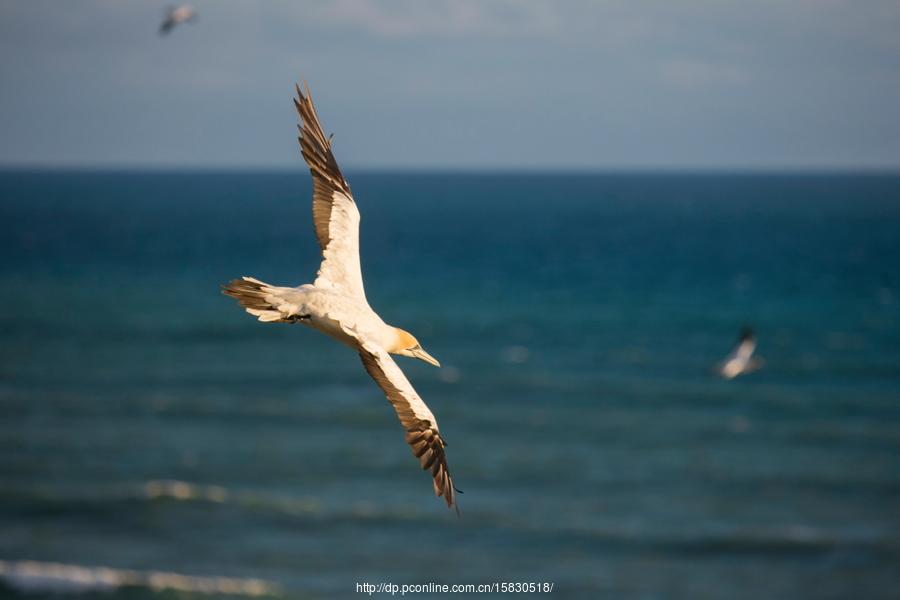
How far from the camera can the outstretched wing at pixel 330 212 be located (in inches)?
404

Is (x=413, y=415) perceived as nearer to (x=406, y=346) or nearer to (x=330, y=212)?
(x=406, y=346)

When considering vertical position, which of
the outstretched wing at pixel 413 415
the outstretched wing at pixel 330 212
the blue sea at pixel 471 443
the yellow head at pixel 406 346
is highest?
the blue sea at pixel 471 443

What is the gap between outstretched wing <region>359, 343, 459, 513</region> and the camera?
9266 mm

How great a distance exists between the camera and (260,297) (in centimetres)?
921

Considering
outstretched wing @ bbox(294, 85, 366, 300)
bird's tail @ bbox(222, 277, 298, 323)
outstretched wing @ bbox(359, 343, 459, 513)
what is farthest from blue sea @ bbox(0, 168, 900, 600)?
bird's tail @ bbox(222, 277, 298, 323)

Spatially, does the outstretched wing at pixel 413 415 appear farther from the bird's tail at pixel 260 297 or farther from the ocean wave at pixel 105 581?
the ocean wave at pixel 105 581

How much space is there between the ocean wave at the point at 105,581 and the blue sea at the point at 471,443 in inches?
3.1

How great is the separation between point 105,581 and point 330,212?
17.0 meters

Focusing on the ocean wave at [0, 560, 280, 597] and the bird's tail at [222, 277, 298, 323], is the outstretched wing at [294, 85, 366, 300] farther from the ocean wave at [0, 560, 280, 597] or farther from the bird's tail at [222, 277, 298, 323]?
the ocean wave at [0, 560, 280, 597]

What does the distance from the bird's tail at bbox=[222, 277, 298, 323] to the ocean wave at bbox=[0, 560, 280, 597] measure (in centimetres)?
1731

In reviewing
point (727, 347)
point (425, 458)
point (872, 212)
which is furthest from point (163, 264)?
point (872, 212)

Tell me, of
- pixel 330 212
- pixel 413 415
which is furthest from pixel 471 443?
pixel 413 415

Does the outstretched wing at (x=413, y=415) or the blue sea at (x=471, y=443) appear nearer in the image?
the outstretched wing at (x=413, y=415)

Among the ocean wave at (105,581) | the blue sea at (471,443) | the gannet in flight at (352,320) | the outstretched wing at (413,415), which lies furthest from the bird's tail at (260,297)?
the ocean wave at (105,581)
